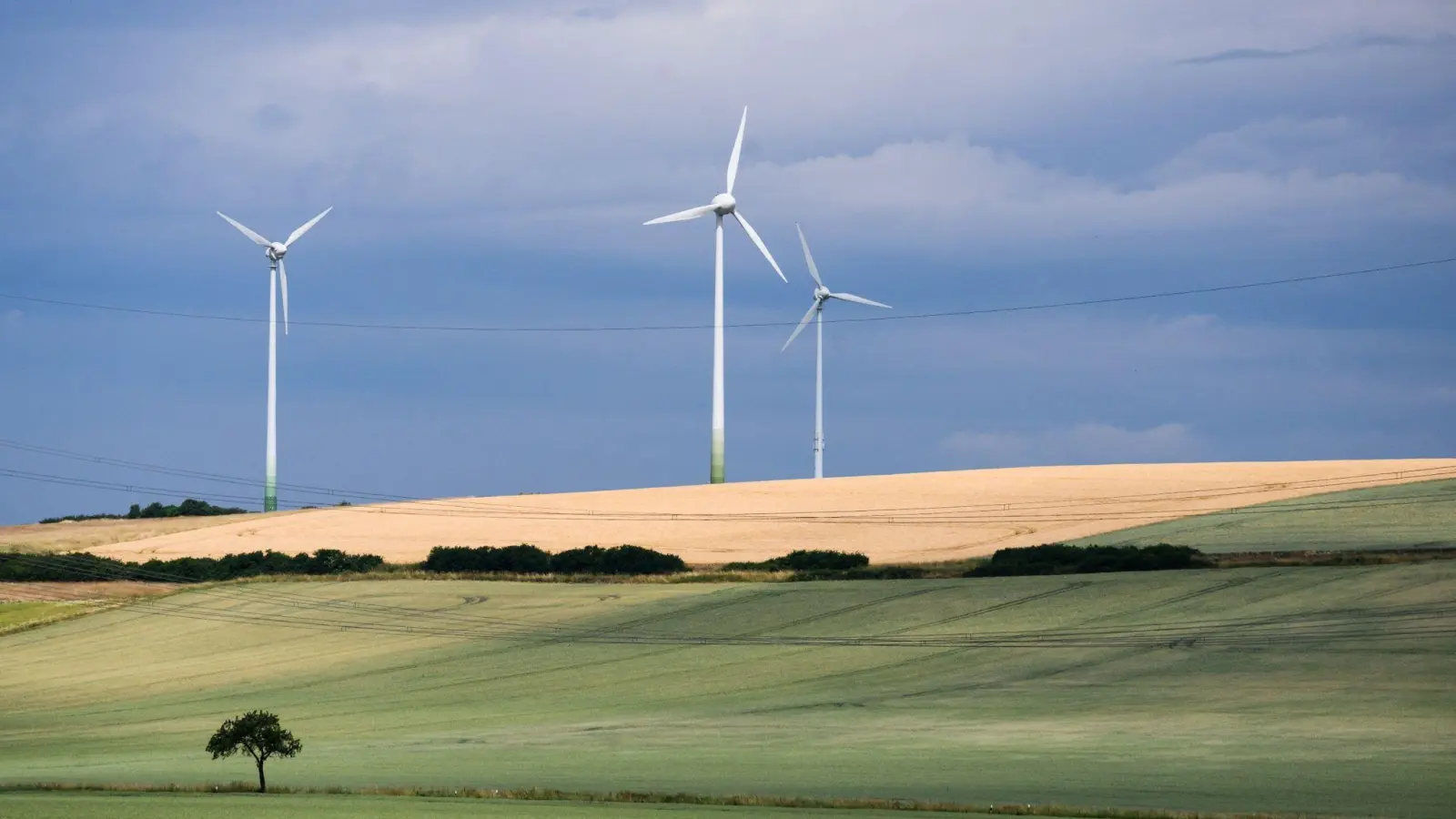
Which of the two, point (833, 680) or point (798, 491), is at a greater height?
point (798, 491)

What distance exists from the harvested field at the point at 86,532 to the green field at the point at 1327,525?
7319cm

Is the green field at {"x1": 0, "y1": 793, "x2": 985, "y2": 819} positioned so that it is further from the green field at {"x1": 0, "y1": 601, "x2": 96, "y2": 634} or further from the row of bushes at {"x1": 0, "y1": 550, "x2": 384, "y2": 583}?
the row of bushes at {"x1": 0, "y1": 550, "x2": 384, "y2": 583}

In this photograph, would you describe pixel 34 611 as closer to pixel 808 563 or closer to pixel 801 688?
pixel 808 563

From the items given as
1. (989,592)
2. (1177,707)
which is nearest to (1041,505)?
(989,592)

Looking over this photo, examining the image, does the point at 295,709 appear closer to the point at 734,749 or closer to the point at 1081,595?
the point at 734,749

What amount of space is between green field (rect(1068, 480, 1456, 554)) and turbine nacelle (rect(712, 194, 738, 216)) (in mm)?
39999

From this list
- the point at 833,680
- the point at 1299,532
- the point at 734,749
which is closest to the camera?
the point at 734,749

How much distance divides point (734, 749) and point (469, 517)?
79.5 m

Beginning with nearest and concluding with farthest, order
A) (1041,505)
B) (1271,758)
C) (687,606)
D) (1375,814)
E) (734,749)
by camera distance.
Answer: (1375,814), (1271,758), (734,749), (687,606), (1041,505)

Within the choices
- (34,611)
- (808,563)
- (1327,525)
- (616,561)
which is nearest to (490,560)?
(616,561)

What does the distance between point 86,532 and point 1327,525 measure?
303 feet

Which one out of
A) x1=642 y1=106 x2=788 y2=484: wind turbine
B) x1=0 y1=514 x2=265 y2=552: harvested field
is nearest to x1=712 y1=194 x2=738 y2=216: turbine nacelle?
x1=642 y1=106 x2=788 y2=484: wind turbine

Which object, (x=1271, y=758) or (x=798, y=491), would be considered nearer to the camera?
(x=1271, y=758)

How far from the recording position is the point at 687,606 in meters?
84.2
